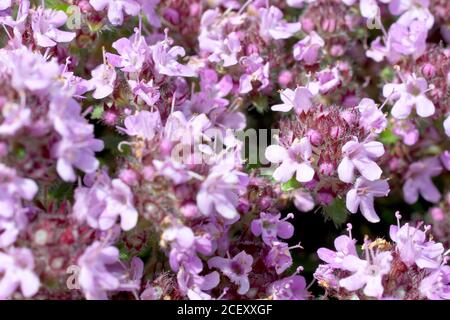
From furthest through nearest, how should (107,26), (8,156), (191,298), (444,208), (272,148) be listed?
(444,208) → (107,26) → (272,148) → (191,298) → (8,156)

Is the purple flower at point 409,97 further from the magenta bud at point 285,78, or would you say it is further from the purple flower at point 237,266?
the purple flower at point 237,266

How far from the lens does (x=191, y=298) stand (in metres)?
3.41

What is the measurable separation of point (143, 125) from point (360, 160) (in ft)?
3.65

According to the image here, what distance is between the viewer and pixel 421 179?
4.62 m

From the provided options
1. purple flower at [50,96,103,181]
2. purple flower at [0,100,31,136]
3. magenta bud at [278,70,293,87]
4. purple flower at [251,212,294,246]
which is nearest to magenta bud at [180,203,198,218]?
purple flower at [50,96,103,181]

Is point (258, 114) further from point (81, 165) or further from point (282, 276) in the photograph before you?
point (81, 165)

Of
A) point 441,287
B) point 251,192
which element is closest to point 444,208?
point 441,287

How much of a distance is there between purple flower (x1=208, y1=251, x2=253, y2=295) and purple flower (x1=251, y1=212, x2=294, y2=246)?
0.52ft

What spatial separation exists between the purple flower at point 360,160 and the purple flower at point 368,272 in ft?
1.24

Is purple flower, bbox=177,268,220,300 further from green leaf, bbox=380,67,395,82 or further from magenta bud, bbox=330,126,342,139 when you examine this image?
green leaf, bbox=380,67,395,82

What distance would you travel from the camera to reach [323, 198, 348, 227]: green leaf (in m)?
4.01

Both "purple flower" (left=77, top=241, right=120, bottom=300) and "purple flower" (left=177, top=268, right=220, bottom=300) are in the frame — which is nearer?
"purple flower" (left=77, top=241, right=120, bottom=300)

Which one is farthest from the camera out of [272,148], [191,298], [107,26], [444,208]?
[444,208]
